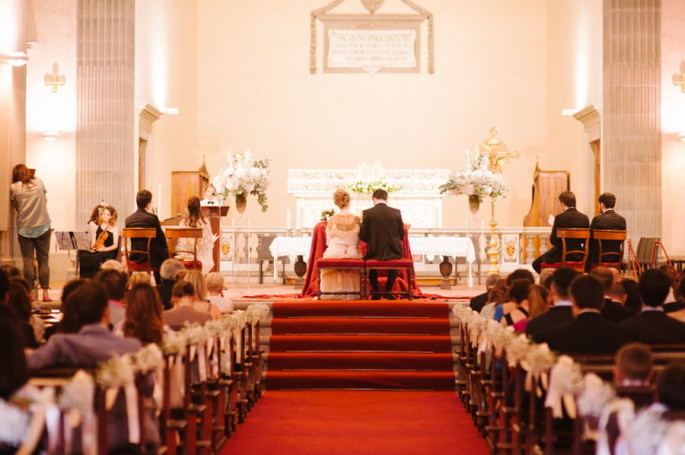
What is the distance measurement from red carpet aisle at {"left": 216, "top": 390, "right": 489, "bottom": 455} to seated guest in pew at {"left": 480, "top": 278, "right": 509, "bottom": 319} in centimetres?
87

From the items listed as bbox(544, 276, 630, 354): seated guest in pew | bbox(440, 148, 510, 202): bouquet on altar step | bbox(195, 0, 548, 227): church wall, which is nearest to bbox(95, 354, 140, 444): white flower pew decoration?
bbox(544, 276, 630, 354): seated guest in pew

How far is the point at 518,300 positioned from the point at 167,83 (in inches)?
551

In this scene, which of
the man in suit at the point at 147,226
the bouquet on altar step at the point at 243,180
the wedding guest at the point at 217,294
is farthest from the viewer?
the bouquet on altar step at the point at 243,180

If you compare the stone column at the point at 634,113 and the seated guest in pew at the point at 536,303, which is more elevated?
the stone column at the point at 634,113

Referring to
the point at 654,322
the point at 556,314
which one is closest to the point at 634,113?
the point at 556,314

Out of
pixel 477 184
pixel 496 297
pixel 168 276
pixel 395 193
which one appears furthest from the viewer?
pixel 395 193

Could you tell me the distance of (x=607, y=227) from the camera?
1161cm

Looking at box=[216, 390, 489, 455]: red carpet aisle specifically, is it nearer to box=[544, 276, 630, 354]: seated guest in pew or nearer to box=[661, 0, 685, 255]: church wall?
box=[544, 276, 630, 354]: seated guest in pew

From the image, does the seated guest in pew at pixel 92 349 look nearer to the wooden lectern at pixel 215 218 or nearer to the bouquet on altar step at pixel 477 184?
the wooden lectern at pixel 215 218

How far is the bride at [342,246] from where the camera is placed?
11.8m

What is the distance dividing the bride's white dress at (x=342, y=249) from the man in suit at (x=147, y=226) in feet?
6.04

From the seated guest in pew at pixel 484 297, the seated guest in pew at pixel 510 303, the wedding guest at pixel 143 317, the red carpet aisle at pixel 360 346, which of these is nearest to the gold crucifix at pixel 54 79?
the red carpet aisle at pixel 360 346

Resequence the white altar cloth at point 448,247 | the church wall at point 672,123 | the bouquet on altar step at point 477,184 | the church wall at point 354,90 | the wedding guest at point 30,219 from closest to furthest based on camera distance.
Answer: the wedding guest at point 30,219, the bouquet on altar step at point 477,184, the white altar cloth at point 448,247, the church wall at point 672,123, the church wall at point 354,90

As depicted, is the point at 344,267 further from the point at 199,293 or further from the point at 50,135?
the point at 50,135
